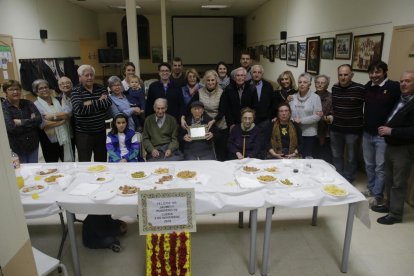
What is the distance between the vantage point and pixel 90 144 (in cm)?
355

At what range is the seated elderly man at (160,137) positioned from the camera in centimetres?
352

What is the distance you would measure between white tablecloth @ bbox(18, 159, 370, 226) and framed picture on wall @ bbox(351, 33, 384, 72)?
6.22ft

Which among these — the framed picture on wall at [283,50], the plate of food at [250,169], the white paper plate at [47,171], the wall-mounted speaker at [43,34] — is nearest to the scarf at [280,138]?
the plate of food at [250,169]

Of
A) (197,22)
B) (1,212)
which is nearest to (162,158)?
(1,212)

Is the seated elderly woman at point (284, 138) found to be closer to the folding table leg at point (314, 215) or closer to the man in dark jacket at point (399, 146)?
the folding table leg at point (314, 215)

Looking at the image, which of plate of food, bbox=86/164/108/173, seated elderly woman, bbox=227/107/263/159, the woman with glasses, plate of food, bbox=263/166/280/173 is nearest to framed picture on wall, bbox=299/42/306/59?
seated elderly woman, bbox=227/107/263/159

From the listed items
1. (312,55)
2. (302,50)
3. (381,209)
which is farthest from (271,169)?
(302,50)

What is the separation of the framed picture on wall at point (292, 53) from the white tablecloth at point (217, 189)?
403 cm

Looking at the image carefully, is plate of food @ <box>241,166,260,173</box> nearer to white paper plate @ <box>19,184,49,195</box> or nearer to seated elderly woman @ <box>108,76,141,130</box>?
white paper plate @ <box>19,184,49,195</box>

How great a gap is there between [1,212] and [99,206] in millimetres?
1400

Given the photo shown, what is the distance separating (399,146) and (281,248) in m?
1.49

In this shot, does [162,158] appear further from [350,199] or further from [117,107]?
[350,199]

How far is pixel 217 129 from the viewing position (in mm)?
3807

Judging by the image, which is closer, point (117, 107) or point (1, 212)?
point (1, 212)
